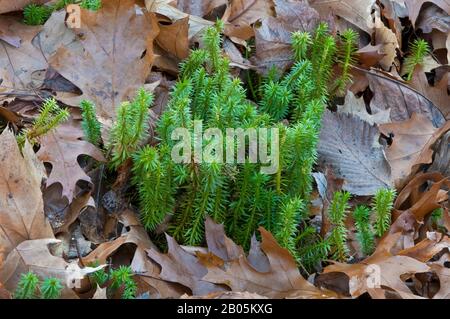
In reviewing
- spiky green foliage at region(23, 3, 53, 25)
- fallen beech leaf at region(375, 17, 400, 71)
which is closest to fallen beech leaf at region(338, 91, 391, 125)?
fallen beech leaf at region(375, 17, 400, 71)

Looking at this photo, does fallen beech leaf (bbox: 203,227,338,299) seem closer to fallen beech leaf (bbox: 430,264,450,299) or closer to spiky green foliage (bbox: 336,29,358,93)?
fallen beech leaf (bbox: 430,264,450,299)

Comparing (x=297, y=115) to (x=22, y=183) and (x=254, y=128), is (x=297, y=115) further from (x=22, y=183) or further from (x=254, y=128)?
(x=22, y=183)

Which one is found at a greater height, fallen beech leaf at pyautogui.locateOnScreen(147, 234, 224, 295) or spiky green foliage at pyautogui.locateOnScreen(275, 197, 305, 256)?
spiky green foliage at pyautogui.locateOnScreen(275, 197, 305, 256)

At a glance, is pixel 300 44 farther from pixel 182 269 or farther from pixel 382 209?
pixel 182 269

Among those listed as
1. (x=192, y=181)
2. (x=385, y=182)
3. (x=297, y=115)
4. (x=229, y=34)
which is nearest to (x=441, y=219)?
(x=385, y=182)

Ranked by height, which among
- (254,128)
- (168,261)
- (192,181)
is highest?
(254,128)
